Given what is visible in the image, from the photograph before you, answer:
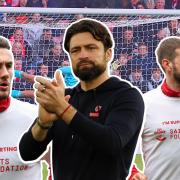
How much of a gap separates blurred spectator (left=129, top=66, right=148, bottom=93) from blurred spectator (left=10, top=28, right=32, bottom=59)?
3.56ft

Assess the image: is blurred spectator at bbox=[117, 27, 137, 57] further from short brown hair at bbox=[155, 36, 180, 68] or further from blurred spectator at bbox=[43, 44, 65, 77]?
short brown hair at bbox=[155, 36, 180, 68]

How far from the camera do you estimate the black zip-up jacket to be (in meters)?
1.66

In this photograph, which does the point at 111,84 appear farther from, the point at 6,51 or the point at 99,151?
the point at 6,51

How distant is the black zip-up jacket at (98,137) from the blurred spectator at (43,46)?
360cm

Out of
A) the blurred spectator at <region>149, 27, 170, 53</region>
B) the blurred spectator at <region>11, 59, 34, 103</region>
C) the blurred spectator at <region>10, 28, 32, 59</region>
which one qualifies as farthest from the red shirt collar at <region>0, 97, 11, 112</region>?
the blurred spectator at <region>149, 27, 170, 53</region>

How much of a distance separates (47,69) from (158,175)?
2787mm

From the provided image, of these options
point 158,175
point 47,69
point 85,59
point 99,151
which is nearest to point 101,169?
point 99,151

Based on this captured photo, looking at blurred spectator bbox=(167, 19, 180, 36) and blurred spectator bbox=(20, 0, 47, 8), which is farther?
blurred spectator bbox=(20, 0, 47, 8)

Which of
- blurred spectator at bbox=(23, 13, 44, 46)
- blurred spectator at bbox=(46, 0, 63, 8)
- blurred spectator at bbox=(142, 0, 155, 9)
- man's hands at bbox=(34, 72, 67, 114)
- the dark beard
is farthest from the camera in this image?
blurred spectator at bbox=(142, 0, 155, 9)

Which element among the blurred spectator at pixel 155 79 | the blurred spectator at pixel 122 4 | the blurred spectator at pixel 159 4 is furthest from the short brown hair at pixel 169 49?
the blurred spectator at pixel 159 4

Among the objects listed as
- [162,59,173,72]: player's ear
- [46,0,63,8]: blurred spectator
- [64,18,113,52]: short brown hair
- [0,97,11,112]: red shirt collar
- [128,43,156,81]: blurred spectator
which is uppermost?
[64,18,113,52]: short brown hair

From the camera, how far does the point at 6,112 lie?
2.40 meters

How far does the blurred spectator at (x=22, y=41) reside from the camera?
216 inches

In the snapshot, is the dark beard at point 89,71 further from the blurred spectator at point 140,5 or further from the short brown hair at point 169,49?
the blurred spectator at point 140,5
